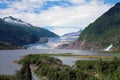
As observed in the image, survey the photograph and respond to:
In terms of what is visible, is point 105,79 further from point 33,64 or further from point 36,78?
point 33,64

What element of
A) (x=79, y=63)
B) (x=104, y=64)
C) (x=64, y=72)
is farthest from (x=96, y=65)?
(x=64, y=72)

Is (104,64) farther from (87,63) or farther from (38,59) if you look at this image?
(38,59)

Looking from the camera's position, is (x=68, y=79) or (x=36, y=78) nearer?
(x=68, y=79)

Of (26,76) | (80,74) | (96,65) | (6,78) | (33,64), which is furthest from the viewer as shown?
(33,64)

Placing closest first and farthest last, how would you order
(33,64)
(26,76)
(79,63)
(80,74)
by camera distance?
(26,76), (80,74), (79,63), (33,64)

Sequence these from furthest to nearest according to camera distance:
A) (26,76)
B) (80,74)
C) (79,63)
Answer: (79,63) < (80,74) < (26,76)

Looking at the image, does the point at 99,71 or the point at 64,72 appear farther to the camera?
the point at 99,71


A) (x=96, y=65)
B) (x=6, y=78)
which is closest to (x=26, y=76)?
(x=6, y=78)

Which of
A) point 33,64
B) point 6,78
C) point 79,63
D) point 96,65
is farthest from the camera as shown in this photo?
point 33,64
